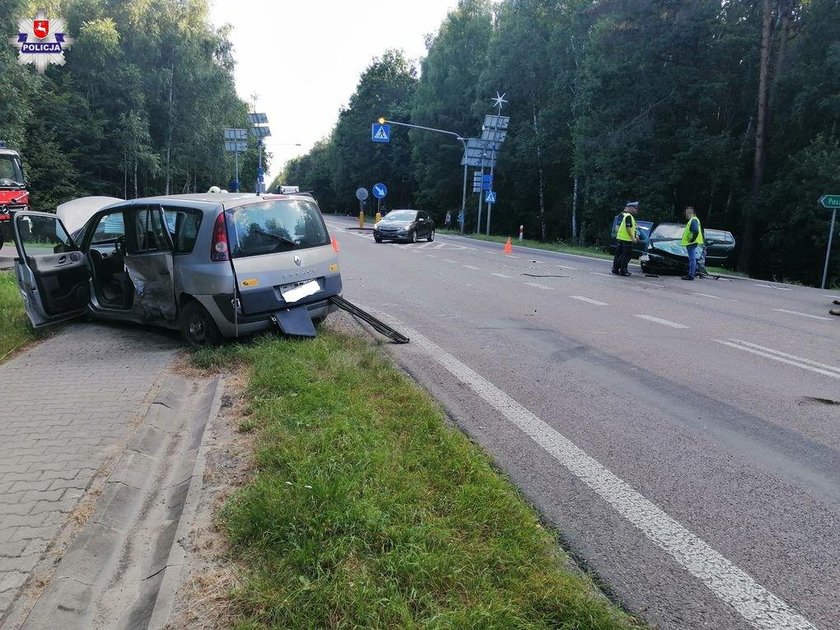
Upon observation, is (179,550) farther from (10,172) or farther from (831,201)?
(831,201)

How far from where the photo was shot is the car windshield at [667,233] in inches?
709

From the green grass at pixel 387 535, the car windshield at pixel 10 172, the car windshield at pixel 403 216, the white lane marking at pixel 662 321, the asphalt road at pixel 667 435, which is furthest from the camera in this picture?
the car windshield at pixel 403 216

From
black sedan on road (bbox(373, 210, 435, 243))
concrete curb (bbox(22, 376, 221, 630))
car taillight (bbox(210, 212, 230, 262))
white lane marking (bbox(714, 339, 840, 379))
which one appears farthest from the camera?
black sedan on road (bbox(373, 210, 435, 243))

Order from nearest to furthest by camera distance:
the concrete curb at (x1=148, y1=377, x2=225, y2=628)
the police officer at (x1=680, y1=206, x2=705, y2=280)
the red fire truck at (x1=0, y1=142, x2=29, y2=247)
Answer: the concrete curb at (x1=148, y1=377, x2=225, y2=628) → the police officer at (x1=680, y1=206, x2=705, y2=280) → the red fire truck at (x1=0, y1=142, x2=29, y2=247)

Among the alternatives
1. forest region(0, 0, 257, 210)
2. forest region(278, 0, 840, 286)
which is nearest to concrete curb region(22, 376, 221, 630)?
forest region(278, 0, 840, 286)

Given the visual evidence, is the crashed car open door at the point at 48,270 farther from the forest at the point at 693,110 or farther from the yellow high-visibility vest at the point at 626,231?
the forest at the point at 693,110

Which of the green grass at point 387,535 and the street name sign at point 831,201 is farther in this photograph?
the street name sign at point 831,201

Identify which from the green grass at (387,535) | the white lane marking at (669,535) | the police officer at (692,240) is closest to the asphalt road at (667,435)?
the white lane marking at (669,535)

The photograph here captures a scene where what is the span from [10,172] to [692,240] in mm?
17809

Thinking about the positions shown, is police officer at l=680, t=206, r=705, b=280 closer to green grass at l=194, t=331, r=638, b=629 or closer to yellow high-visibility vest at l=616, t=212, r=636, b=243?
yellow high-visibility vest at l=616, t=212, r=636, b=243

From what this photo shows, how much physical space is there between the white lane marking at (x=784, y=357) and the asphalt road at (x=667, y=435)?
0.04 metres

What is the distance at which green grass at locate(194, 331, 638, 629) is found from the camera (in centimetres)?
238

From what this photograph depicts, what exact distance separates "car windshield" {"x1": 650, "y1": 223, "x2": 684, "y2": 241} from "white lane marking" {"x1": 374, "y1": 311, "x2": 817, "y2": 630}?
14.5m

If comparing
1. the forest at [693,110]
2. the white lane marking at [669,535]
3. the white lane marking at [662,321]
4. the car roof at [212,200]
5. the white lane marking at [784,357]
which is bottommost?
the white lane marking at [669,535]
